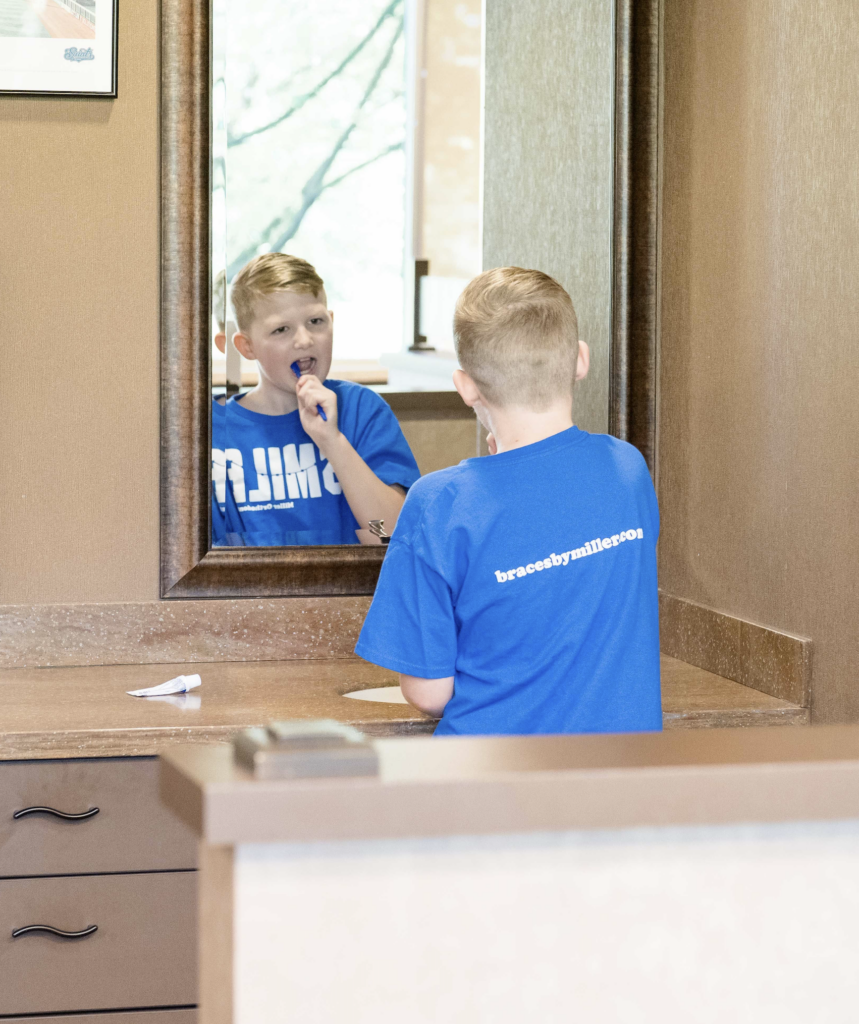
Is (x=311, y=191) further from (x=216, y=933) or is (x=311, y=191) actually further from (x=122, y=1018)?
(x=216, y=933)

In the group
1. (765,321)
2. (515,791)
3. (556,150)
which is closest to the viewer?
(515,791)

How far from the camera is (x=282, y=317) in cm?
205

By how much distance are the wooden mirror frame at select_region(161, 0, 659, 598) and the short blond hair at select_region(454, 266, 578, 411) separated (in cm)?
Result: 80

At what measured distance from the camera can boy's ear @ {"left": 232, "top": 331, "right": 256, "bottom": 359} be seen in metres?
2.00

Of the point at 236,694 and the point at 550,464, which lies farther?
the point at 236,694

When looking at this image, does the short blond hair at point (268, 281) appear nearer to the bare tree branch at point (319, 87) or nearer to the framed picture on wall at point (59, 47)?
the bare tree branch at point (319, 87)

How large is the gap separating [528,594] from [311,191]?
42.0 inches

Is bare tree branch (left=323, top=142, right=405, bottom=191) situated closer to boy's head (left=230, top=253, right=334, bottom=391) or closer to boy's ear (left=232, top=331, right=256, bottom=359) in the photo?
boy's head (left=230, top=253, right=334, bottom=391)

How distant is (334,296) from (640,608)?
3.26 feet

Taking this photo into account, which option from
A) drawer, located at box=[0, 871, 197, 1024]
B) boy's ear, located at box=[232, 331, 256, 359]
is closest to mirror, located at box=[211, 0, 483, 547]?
boy's ear, located at box=[232, 331, 256, 359]

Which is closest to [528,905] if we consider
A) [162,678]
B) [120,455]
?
[162,678]

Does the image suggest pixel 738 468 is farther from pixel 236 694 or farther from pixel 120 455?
pixel 120 455

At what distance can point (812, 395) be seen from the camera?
1609 mm

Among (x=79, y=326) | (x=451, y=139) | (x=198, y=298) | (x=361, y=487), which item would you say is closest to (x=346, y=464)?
(x=361, y=487)
